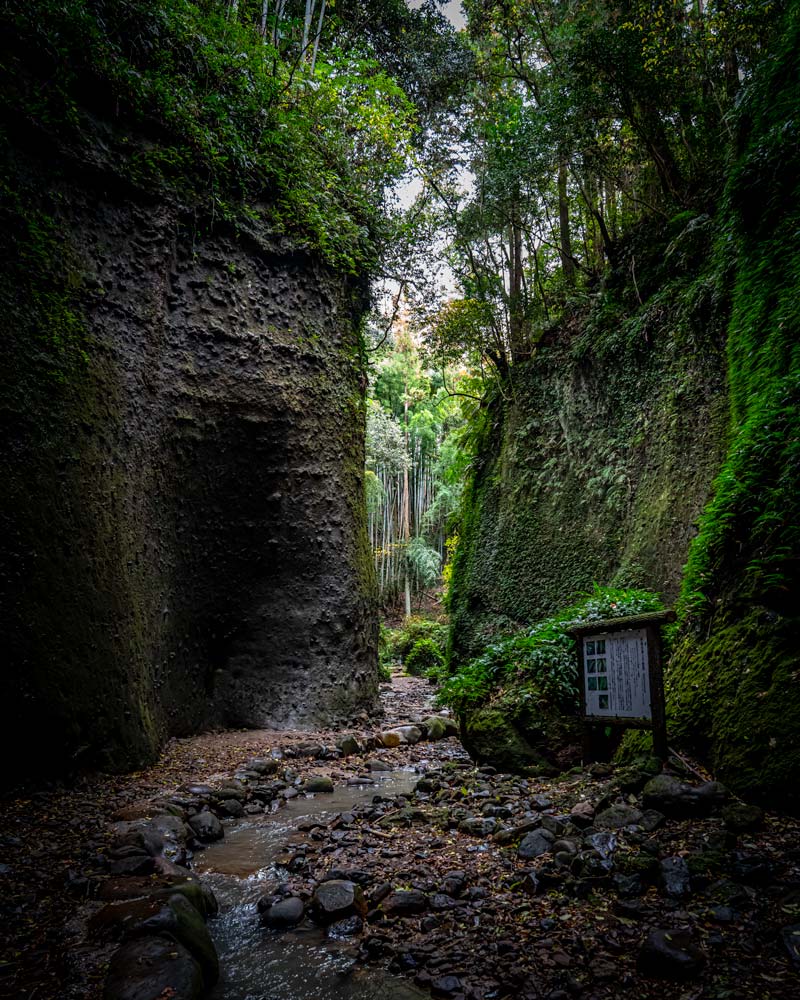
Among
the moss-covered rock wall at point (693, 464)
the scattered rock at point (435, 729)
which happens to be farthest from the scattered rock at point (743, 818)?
the scattered rock at point (435, 729)

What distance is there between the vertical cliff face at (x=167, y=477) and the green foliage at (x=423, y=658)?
847cm

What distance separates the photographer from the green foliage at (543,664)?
4742 mm

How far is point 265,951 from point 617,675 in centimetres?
281

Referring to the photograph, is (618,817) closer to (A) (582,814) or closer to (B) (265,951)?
(A) (582,814)

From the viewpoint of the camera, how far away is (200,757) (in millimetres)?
5598

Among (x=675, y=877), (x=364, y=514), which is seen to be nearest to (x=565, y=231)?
(x=364, y=514)

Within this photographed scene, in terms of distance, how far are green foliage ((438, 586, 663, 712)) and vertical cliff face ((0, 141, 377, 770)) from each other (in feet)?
9.40

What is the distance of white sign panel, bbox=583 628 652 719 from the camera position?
147 inches

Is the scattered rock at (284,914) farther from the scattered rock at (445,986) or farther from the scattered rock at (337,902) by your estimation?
the scattered rock at (445,986)

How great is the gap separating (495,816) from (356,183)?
9.21m

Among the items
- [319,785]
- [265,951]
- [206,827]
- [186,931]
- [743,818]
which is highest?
[743,818]

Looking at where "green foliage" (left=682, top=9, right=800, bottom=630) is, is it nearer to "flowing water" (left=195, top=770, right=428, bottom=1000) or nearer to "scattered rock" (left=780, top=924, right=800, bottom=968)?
"scattered rock" (left=780, top=924, right=800, bottom=968)

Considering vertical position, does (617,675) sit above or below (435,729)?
above

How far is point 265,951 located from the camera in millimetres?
2377
